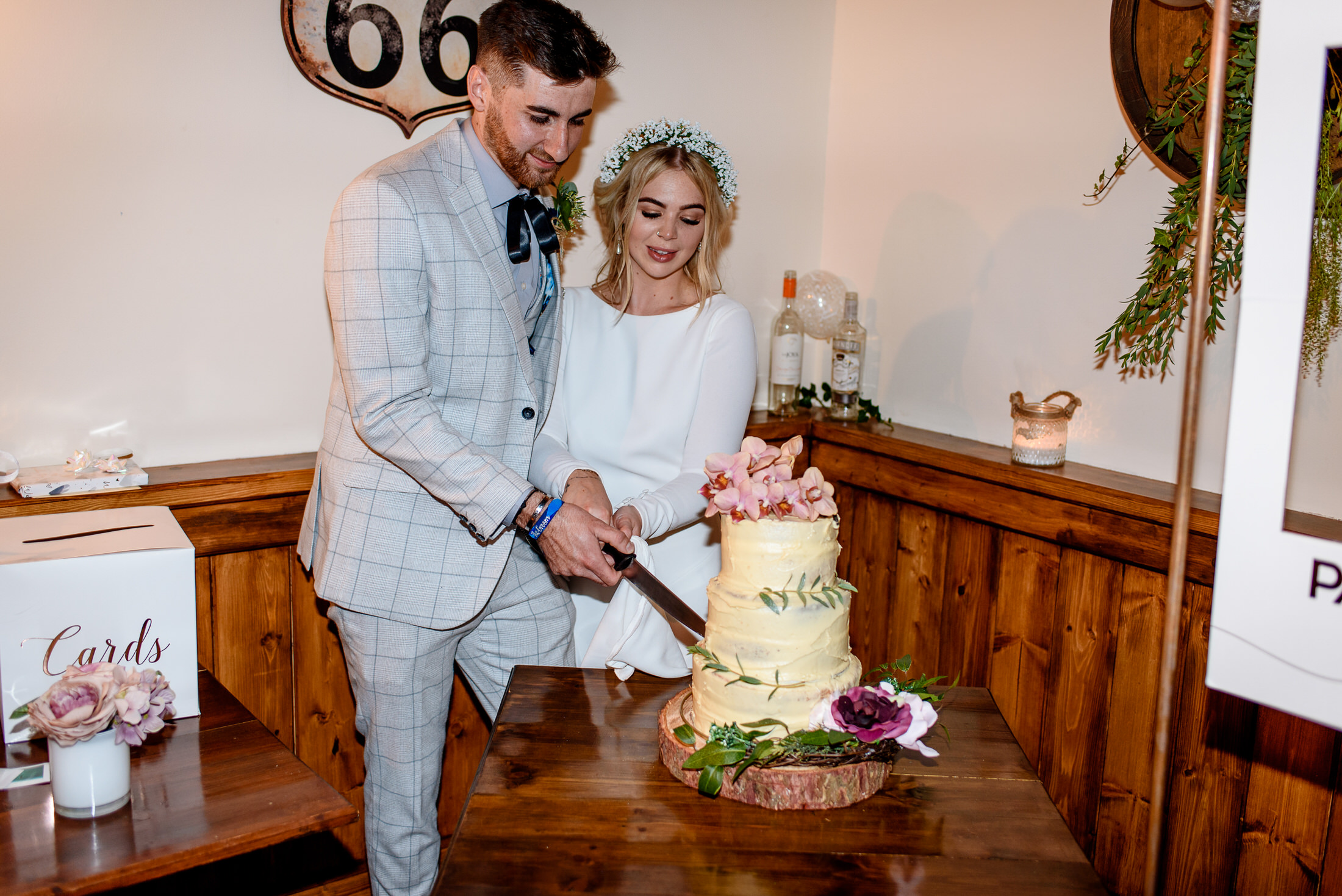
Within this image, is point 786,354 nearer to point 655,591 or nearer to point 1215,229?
point 1215,229

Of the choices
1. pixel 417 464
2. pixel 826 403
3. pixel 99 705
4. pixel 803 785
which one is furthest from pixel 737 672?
pixel 826 403

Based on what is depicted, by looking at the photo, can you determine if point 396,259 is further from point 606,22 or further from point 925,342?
point 925,342

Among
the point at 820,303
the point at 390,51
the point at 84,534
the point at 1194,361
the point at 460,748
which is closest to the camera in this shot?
the point at 1194,361

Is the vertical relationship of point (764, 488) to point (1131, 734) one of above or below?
above

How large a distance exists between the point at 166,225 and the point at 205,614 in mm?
798

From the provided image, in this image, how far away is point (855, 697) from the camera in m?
1.24

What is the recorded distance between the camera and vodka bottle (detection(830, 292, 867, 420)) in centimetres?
273

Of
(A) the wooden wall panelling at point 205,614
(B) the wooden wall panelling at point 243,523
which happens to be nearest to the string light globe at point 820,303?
(B) the wooden wall panelling at point 243,523

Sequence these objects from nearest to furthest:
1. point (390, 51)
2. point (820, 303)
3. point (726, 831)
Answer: point (726, 831) → point (390, 51) → point (820, 303)

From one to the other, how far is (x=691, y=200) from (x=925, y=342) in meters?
0.93

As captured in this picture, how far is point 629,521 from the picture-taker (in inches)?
70.4

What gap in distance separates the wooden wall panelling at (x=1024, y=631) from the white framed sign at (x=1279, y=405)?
138cm

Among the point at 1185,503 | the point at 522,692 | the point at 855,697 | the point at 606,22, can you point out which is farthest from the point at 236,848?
the point at 606,22

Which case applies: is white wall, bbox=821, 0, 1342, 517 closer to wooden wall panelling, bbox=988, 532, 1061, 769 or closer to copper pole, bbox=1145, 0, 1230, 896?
wooden wall panelling, bbox=988, 532, 1061, 769
